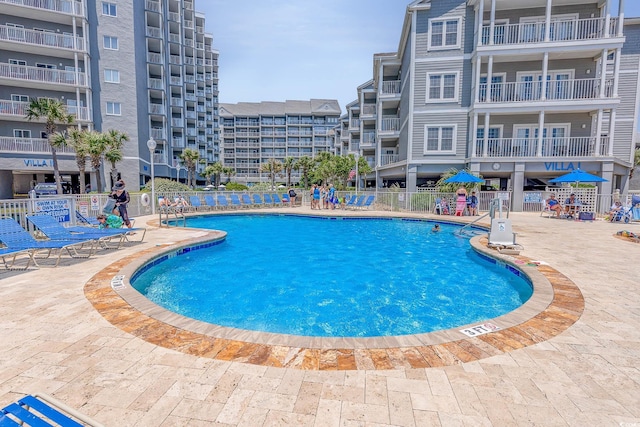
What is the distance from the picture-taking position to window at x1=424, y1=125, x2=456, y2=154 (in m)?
21.3

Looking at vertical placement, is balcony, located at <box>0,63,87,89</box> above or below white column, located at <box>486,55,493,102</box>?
above

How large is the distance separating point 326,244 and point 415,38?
1713 cm

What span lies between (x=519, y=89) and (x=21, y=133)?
37.3m

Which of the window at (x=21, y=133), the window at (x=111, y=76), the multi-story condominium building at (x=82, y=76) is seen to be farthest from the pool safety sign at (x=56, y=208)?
the window at (x=111, y=76)

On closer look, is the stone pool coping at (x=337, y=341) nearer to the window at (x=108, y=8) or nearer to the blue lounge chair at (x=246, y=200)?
the blue lounge chair at (x=246, y=200)

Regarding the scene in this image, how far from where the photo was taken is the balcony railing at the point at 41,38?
2405cm

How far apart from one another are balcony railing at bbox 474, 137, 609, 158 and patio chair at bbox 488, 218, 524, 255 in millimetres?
12787

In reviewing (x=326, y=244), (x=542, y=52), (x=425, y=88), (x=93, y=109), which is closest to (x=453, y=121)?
(x=425, y=88)

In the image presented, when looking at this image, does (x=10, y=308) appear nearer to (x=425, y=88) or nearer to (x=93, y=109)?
(x=425, y=88)

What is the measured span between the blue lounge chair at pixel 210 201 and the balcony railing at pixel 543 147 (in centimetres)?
1712

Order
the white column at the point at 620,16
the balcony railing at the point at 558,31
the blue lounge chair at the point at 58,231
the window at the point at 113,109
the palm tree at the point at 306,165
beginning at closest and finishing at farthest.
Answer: the blue lounge chair at the point at 58,231, the white column at the point at 620,16, the balcony railing at the point at 558,31, the window at the point at 113,109, the palm tree at the point at 306,165

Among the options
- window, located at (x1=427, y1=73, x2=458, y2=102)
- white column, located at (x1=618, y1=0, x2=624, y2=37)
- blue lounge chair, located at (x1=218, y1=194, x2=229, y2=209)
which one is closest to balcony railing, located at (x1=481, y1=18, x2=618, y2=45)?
white column, located at (x1=618, y1=0, x2=624, y2=37)

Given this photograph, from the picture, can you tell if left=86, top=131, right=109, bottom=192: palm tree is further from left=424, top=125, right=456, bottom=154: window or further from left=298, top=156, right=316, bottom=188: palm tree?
left=298, top=156, right=316, bottom=188: palm tree

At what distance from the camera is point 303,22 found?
11672mm
